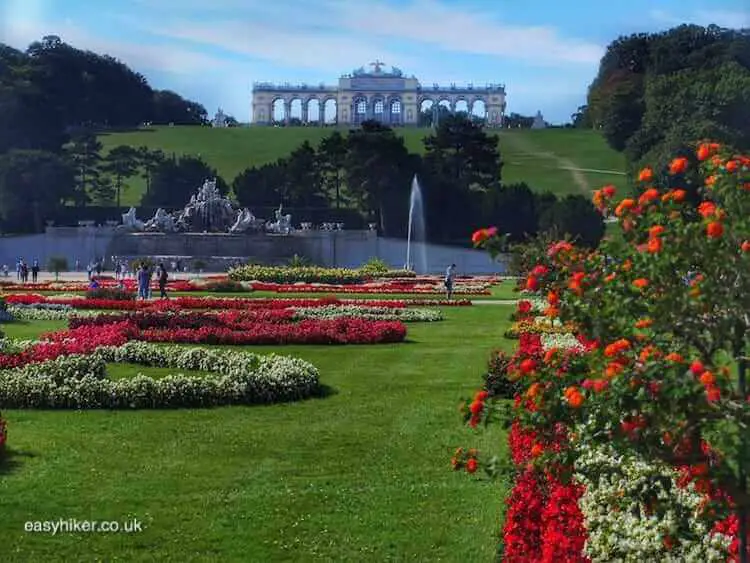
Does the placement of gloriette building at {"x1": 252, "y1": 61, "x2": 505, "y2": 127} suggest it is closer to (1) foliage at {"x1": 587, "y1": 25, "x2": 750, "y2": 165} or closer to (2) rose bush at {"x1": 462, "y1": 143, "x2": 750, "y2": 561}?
(1) foliage at {"x1": 587, "y1": 25, "x2": 750, "y2": 165}

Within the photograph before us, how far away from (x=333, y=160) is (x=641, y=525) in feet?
190

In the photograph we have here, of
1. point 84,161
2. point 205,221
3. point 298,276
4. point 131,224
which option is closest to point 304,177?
point 205,221

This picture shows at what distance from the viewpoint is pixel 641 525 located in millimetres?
5906

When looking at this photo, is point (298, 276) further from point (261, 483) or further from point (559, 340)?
point (261, 483)

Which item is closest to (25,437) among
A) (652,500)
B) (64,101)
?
(652,500)

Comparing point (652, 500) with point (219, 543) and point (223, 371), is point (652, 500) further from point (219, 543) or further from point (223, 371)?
point (223, 371)

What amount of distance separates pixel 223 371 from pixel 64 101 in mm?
77132

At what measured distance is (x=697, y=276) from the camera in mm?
4555

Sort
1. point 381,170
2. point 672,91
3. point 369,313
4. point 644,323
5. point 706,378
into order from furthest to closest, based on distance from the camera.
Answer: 1. point 381,170
2. point 672,91
3. point 369,313
4. point 644,323
5. point 706,378

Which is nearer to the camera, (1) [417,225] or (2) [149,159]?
(1) [417,225]

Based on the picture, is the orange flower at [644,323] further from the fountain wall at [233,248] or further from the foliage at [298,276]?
the fountain wall at [233,248]

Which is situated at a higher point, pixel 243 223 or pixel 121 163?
pixel 121 163

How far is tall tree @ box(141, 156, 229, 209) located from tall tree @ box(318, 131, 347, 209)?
7052 millimetres

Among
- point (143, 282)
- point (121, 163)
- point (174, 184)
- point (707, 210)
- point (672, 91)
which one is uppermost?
point (672, 91)
